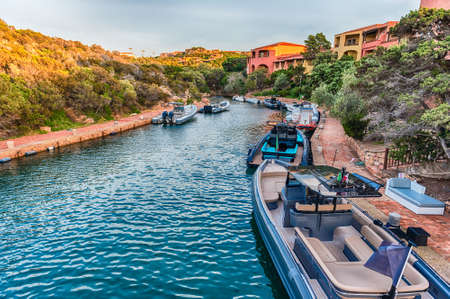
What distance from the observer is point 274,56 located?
289 feet

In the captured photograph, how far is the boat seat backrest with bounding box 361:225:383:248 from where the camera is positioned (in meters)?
6.48

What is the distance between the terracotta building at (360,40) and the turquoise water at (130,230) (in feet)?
156

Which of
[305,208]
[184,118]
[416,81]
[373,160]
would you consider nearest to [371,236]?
[305,208]

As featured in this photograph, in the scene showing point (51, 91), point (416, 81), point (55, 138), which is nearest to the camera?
point (416, 81)

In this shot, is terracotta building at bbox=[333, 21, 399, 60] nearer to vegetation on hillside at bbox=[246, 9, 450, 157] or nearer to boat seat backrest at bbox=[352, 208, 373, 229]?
vegetation on hillside at bbox=[246, 9, 450, 157]

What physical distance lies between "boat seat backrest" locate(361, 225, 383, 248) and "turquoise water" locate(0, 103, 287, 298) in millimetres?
2826

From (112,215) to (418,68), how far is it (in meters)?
15.4

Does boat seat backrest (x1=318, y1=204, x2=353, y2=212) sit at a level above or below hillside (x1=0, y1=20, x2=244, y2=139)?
below

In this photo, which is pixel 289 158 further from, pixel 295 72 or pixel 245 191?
pixel 295 72

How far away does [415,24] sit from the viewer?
1195cm

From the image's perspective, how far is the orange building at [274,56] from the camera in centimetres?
8488

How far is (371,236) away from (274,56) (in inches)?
3520

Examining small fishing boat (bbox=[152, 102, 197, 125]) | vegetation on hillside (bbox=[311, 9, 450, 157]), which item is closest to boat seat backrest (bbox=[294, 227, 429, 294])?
vegetation on hillside (bbox=[311, 9, 450, 157])

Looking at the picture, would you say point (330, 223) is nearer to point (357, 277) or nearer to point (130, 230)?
point (357, 277)
